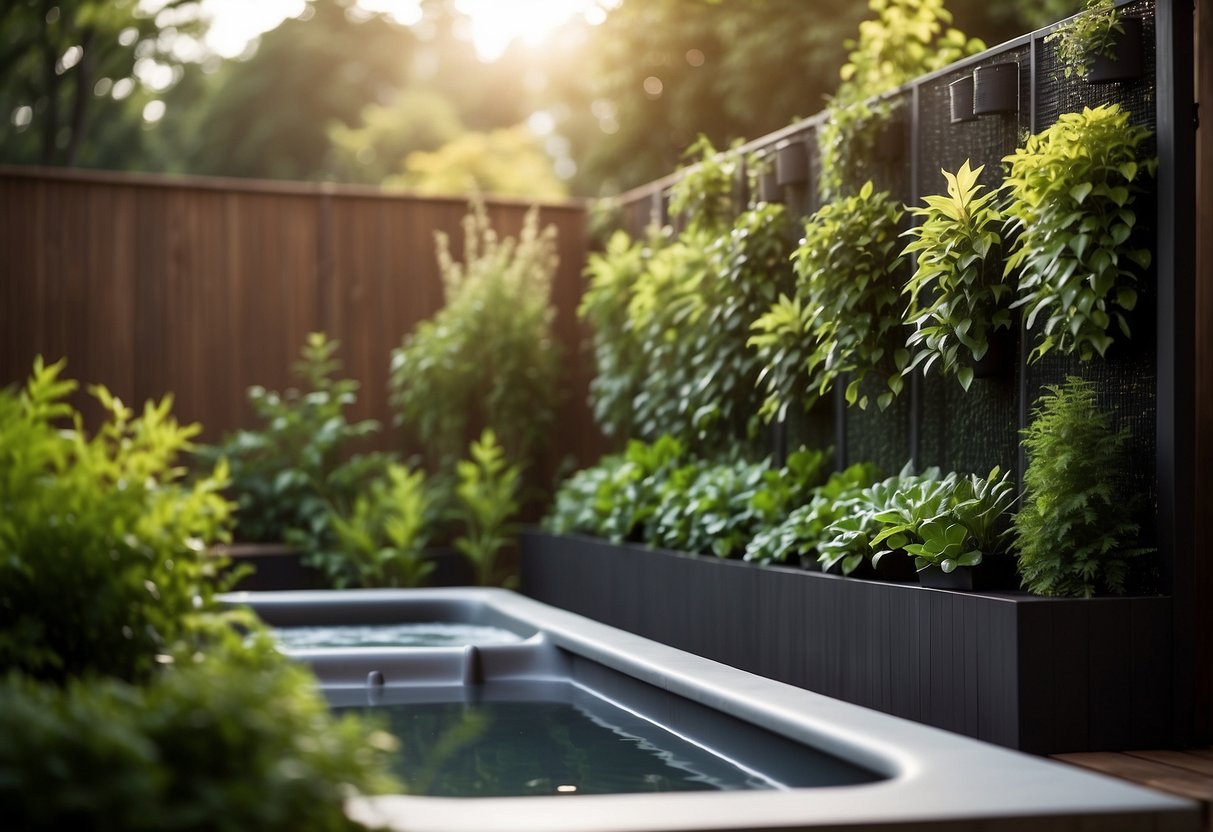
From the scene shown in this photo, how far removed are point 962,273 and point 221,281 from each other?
185 inches

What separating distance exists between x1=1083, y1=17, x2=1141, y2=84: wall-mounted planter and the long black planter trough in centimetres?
128

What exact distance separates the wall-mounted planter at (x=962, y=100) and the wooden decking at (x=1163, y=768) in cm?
190

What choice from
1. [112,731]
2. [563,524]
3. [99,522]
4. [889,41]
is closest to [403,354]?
[563,524]

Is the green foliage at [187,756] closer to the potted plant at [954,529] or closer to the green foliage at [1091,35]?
the potted plant at [954,529]

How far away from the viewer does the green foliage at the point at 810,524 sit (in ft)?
13.9

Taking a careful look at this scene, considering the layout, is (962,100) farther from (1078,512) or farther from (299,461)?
(299,461)

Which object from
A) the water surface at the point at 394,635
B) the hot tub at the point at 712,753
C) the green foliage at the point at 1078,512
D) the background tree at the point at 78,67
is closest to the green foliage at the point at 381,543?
the water surface at the point at 394,635

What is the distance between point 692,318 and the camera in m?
5.54

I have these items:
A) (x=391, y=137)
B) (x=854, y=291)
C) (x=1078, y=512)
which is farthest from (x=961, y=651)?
(x=391, y=137)

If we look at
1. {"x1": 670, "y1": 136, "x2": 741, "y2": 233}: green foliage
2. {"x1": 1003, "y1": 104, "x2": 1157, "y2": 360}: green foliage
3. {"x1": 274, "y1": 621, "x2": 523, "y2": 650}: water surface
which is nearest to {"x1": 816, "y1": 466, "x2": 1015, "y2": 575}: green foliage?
{"x1": 1003, "y1": 104, "x2": 1157, "y2": 360}: green foliage

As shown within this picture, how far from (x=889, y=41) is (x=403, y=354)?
309cm

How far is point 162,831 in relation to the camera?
1.38 m

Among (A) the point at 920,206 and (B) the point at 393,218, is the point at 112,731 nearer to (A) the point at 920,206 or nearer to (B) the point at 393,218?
(A) the point at 920,206

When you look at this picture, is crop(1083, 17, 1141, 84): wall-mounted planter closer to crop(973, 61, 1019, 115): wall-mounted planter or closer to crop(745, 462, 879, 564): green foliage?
crop(973, 61, 1019, 115): wall-mounted planter
